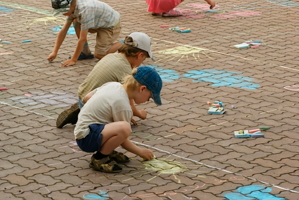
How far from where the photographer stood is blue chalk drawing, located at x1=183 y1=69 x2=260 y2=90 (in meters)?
6.67

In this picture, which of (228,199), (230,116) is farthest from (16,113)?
(228,199)

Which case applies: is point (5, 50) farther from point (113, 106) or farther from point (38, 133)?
point (113, 106)

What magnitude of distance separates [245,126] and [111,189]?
1.78 meters

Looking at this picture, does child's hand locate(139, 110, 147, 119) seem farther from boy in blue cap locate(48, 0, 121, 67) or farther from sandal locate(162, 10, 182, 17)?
sandal locate(162, 10, 182, 17)

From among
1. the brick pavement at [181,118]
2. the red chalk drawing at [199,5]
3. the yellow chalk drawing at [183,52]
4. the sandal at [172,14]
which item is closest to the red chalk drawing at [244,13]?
the brick pavement at [181,118]

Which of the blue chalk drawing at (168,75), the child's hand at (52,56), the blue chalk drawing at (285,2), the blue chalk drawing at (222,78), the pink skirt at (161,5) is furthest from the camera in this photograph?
the blue chalk drawing at (285,2)

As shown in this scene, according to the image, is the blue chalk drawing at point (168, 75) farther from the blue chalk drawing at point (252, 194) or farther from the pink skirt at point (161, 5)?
the pink skirt at point (161, 5)

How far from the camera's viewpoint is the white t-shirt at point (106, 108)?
4301 millimetres

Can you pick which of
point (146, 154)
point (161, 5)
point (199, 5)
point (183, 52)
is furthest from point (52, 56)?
point (199, 5)

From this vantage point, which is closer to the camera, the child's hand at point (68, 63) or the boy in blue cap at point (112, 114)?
the boy in blue cap at point (112, 114)

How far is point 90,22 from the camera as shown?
7.21 m

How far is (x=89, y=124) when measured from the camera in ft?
14.4

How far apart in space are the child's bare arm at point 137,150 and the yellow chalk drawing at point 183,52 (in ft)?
10.7

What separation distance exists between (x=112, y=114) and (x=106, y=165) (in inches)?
16.9
